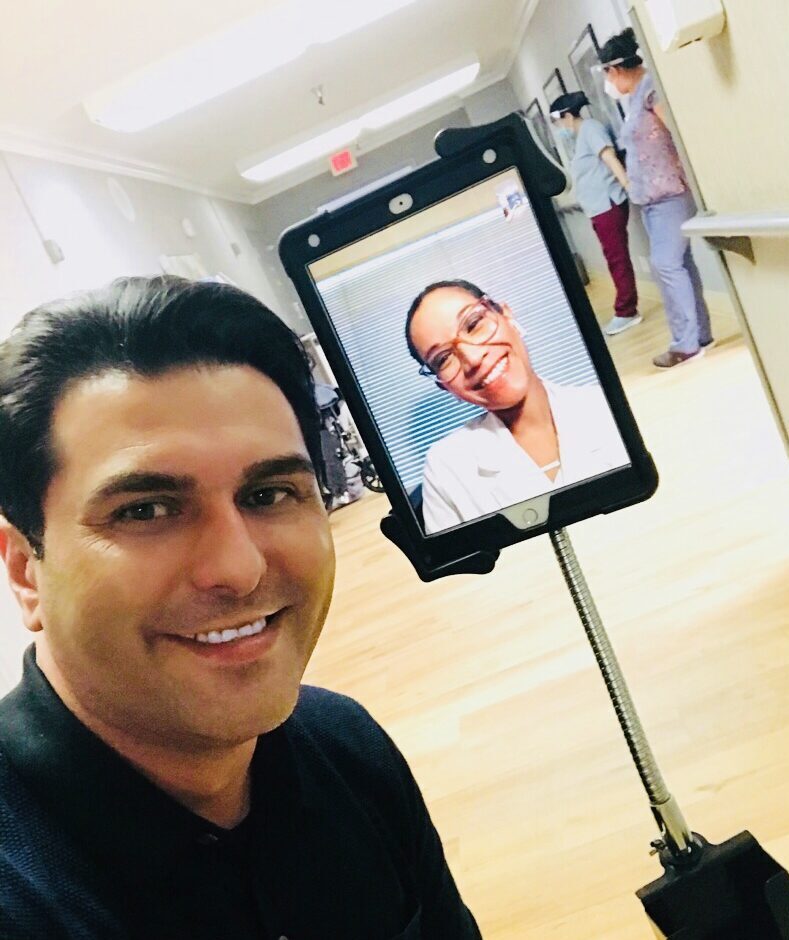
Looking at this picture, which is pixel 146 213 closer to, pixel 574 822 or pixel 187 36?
pixel 187 36

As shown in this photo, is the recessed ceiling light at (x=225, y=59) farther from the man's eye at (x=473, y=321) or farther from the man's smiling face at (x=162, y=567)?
the man's smiling face at (x=162, y=567)

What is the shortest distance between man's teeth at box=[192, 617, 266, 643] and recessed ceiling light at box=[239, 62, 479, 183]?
682 cm

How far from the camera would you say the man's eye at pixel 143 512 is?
0.68 metres

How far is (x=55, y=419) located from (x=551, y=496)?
0.48 m

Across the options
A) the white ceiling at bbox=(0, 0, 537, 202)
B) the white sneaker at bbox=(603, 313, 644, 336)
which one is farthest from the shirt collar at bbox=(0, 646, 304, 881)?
the white sneaker at bbox=(603, 313, 644, 336)

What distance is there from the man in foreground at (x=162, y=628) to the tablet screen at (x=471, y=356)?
0.11 meters

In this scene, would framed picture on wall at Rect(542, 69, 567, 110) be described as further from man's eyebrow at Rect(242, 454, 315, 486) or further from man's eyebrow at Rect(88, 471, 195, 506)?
man's eyebrow at Rect(88, 471, 195, 506)

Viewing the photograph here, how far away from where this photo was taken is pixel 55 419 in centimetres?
69

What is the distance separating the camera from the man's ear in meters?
0.71

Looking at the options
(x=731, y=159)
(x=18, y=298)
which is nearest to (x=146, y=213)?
(x=18, y=298)

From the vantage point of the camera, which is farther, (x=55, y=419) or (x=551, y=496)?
(x=551, y=496)

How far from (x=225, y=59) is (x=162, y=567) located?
4089mm

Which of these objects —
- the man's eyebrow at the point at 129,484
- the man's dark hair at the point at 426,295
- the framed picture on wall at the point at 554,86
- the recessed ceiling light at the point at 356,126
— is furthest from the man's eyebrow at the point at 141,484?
the recessed ceiling light at the point at 356,126

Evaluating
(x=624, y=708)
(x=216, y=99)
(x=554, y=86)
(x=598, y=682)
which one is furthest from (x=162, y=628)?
(x=554, y=86)
